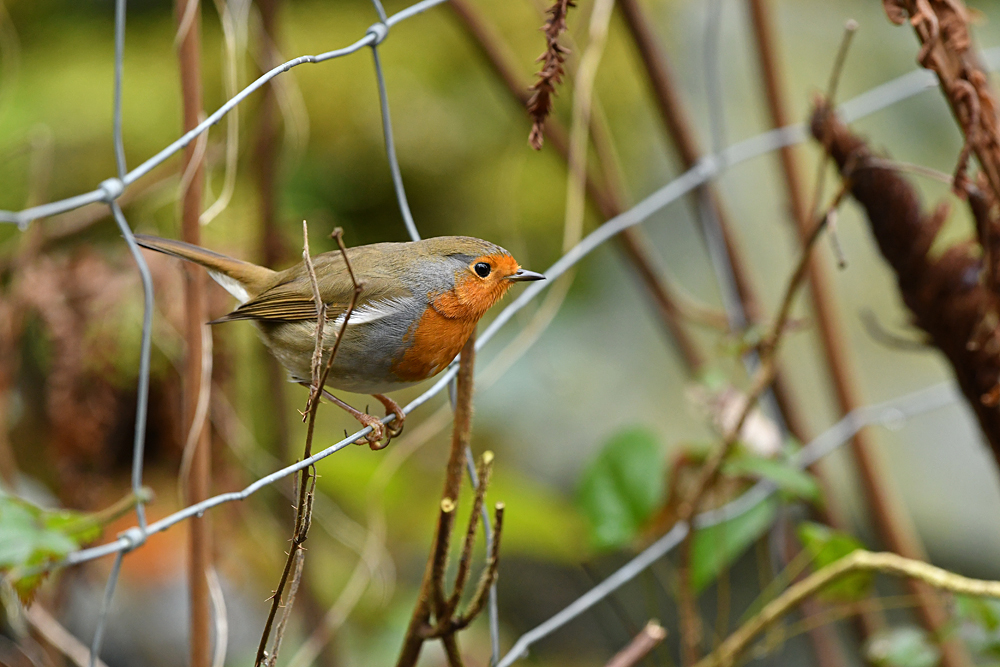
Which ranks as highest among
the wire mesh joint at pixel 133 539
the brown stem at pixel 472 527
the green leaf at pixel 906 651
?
the wire mesh joint at pixel 133 539

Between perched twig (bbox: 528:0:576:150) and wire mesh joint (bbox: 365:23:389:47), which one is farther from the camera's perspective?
wire mesh joint (bbox: 365:23:389:47)

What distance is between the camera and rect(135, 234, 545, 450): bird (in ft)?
3.88

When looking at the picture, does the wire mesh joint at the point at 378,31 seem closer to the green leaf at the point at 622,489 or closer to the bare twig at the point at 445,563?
the bare twig at the point at 445,563

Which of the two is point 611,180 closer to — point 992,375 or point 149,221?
point 992,375

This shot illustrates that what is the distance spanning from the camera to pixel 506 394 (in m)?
3.41

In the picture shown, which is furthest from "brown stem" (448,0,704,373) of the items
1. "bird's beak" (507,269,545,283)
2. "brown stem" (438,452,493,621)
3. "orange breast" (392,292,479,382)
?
"brown stem" (438,452,493,621)

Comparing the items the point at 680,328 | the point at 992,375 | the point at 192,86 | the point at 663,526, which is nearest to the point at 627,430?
the point at 663,526

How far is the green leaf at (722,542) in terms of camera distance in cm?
168

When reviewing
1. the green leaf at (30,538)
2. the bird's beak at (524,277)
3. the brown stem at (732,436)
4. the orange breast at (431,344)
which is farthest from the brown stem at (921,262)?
the green leaf at (30,538)

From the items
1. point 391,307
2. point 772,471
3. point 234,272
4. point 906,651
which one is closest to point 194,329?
point 234,272

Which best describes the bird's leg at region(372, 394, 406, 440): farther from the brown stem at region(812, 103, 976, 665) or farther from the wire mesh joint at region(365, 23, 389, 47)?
the brown stem at region(812, 103, 976, 665)

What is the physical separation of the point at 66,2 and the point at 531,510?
126 inches

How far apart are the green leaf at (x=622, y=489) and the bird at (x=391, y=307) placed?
0.57 m

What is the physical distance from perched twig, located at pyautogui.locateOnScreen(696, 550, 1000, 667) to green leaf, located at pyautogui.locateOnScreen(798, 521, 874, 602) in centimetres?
2
